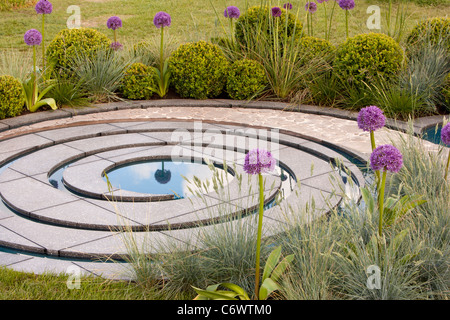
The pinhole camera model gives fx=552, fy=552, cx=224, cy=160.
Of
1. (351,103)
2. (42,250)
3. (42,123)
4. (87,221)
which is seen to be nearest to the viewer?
(42,250)

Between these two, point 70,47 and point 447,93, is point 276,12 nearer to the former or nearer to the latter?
point 447,93

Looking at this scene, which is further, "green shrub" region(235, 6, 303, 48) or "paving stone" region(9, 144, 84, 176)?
"green shrub" region(235, 6, 303, 48)

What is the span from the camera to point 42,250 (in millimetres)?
4207

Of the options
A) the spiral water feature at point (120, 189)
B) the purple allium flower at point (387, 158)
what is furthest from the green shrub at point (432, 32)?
the purple allium flower at point (387, 158)

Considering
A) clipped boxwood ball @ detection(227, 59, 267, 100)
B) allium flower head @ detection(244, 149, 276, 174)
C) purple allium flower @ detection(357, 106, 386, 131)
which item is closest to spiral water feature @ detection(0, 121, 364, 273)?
allium flower head @ detection(244, 149, 276, 174)

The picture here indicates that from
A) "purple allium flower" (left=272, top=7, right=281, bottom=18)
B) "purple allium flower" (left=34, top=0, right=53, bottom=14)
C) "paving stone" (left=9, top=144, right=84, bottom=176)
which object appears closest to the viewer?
"paving stone" (left=9, top=144, right=84, bottom=176)

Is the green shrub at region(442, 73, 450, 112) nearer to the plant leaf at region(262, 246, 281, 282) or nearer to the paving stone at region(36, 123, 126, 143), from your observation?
the paving stone at region(36, 123, 126, 143)

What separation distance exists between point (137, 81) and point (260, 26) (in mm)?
2107

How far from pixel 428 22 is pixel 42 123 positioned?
6.01 meters

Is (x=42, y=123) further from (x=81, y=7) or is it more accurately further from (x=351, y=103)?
(x=81, y=7)

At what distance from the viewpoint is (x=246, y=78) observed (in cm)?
837

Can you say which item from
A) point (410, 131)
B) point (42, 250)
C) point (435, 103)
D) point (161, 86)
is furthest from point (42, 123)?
point (435, 103)

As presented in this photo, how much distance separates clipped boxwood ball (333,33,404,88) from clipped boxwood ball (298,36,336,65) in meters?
0.53

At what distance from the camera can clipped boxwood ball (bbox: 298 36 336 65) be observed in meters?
8.55
